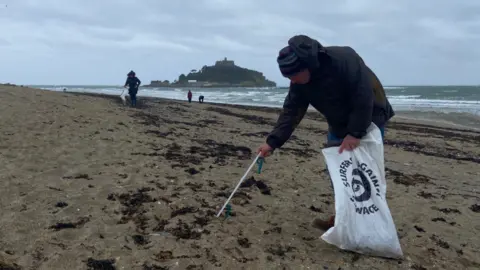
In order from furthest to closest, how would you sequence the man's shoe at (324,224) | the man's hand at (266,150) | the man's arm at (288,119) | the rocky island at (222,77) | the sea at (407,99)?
the rocky island at (222,77)
the sea at (407,99)
the man's shoe at (324,224)
the man's hand at (266,150)
the man's arm at (288,119)

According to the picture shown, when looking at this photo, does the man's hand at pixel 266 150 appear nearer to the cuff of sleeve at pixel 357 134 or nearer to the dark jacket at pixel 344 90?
the dark jacket at pixel 344 90

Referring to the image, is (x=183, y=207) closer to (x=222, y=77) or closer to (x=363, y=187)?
(x=363, y=187)

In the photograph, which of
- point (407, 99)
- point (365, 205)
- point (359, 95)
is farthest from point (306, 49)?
point (407, 99)

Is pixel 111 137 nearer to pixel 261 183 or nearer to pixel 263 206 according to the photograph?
pixel 261 183

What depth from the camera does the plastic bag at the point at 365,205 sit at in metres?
3.41

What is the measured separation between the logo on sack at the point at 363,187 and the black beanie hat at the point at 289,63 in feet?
3.07

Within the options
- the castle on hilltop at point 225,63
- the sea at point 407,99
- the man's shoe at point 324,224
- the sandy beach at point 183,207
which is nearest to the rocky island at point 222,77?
the castle on hilltop at point 225,63

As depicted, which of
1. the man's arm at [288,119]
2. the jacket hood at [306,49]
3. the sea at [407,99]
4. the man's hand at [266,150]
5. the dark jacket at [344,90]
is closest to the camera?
the jacket hood at [306,49]

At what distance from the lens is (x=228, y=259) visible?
329 cm

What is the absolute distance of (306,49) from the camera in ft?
10.3

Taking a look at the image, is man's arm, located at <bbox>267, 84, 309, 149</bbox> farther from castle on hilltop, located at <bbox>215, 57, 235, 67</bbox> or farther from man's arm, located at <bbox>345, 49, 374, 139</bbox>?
castle on hilltop, located at <bbox>215, 57, 235, 67</bbox>

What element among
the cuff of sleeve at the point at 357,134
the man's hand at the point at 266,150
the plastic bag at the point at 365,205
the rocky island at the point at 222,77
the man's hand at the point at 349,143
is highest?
the rocky island at the point at 222,77

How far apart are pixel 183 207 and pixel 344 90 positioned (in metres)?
2.17

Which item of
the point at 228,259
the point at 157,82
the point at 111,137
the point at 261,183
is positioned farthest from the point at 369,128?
the point at 157,82
